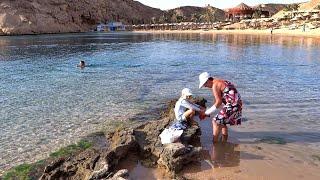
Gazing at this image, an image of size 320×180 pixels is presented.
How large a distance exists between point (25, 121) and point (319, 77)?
15466 millimetres

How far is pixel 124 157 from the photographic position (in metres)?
9.35

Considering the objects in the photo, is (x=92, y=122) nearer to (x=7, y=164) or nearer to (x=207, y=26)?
(x=7, y=164)

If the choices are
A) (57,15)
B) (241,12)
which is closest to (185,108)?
(241,12)

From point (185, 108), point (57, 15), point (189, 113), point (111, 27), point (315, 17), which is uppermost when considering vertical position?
point (57, 15)

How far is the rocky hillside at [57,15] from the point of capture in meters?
136

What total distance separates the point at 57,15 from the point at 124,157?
15196 centimetres

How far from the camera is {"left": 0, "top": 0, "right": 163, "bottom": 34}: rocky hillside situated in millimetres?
135500

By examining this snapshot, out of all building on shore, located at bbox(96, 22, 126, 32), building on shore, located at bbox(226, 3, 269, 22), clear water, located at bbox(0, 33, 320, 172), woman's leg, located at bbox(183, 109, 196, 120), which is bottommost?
clear water, located at bbox(0, 33, 320, 172)

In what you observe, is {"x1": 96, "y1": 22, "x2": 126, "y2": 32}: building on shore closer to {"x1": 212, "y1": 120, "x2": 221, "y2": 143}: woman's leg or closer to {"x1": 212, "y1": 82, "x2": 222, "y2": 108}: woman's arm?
{"x1": 212, "y1": 120, "x2": 221, "y2": 143}: woman's leg

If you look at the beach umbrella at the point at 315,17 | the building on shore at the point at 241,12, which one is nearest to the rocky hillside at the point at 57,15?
the building on shore at the point at 241,12

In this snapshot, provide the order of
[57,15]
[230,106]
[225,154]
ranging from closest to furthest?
[225,154]
[230,106]
[57,15]

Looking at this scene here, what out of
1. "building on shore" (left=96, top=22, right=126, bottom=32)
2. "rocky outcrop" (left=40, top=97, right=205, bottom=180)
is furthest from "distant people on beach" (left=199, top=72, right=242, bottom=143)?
"building on shore" (left=96, top=22, right=126, bottom=32)

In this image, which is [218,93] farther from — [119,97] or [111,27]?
[111,27]

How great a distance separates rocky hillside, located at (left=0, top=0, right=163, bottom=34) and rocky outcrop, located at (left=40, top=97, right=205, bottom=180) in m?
132
